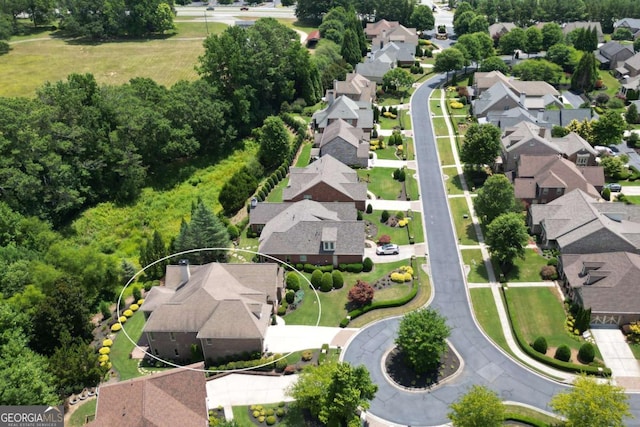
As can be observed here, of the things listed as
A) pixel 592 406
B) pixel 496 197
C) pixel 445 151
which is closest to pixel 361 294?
pixel 496 197

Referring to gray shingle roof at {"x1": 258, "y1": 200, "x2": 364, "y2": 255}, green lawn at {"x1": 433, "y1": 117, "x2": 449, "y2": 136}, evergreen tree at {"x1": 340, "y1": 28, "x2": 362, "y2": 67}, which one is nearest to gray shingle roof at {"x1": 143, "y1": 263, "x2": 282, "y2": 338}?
gray shingle roof at {"x1": 258, "y1": 200, "x2": 364, "y2": 255}

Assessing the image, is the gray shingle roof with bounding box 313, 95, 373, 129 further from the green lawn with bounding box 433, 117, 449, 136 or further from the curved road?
the curved road

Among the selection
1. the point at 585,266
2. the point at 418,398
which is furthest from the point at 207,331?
the point at 585,266

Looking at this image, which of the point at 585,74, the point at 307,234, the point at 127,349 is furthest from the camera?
the point at 585,74

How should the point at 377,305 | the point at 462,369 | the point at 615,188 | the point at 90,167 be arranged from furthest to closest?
the point at 90,167
the point at 615,188
the point at 377,305
the point at 462,369

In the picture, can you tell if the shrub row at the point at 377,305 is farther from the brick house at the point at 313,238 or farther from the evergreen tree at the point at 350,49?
the evergreen tree at the point at 350,49

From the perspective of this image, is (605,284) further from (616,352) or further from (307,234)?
(307,234)
